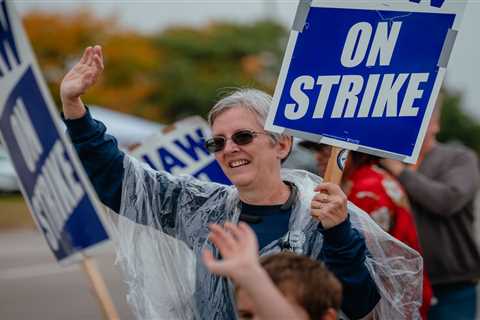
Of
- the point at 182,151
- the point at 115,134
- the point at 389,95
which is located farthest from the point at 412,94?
the point at 115,134

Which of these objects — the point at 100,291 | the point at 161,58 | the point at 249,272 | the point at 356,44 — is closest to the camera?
the point at 249,272

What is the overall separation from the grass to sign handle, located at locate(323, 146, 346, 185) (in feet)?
41.9

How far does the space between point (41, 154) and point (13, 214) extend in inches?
553

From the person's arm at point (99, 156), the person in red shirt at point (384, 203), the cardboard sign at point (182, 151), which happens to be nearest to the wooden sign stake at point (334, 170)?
the person's arm at point (99, 156)

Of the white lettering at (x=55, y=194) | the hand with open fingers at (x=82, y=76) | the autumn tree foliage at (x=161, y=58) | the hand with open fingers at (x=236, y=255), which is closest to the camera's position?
the hand with open fingers at (x=236, y=255)

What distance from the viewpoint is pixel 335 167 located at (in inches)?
106

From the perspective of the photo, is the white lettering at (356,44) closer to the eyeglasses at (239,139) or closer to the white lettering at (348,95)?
the white lettering at (348,95)

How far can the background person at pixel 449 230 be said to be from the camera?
13.6ft

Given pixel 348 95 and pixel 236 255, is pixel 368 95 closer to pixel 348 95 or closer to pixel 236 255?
pixel 348 95

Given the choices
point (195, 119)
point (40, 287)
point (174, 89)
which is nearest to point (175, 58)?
point (174, 89)

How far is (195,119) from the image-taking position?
5.14m

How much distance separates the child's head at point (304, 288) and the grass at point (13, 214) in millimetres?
13226

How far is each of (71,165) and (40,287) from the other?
652 centimetres

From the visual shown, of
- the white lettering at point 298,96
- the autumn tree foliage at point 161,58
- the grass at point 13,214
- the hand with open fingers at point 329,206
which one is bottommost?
the autumn tree foliage at point 161,58
